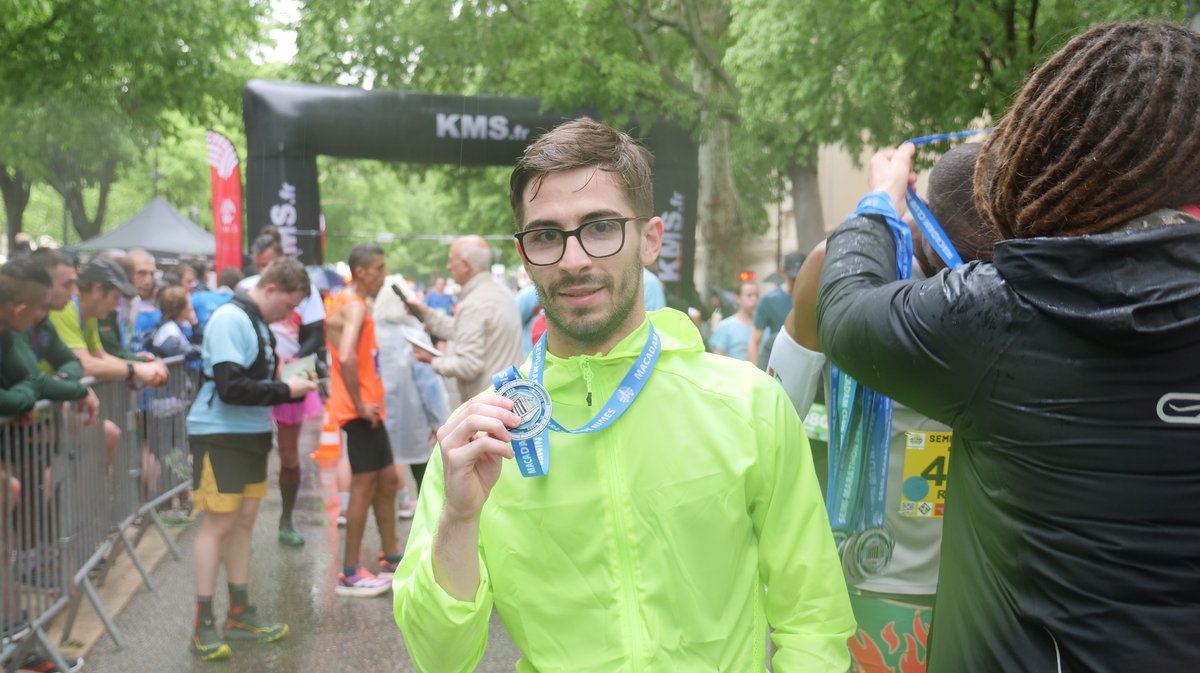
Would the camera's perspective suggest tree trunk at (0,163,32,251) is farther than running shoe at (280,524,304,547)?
Yes

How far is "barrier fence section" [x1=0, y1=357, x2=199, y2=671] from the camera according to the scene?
497 cm

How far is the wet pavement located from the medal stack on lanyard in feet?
11.3

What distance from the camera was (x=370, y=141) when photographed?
14500 mm

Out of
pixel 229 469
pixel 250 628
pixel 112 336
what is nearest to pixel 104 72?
pixel 112 336

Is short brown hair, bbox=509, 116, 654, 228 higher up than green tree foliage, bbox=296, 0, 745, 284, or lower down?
lower down

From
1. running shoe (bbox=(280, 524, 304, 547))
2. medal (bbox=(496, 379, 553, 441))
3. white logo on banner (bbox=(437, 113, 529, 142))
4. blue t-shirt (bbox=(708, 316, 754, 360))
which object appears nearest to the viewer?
medal (bbox=(496, 379, 553, 441))

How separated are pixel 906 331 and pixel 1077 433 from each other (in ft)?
0.96

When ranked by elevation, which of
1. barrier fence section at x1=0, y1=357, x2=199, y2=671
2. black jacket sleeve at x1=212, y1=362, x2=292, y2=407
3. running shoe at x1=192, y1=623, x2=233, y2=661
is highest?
black jacket sleeve at x1=212, y1=362, x2=292, y2=407

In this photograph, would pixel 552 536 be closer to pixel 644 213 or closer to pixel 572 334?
pixel 572 334

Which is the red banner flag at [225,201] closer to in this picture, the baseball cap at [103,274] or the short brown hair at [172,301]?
the short brown hair at [172,301]

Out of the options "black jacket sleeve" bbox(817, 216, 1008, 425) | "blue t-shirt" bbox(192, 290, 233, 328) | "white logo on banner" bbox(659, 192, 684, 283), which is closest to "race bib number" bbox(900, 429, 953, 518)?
"black jacket sleeve" bbox(817, 216, 1008, 425)

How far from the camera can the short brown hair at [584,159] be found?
6.85ft

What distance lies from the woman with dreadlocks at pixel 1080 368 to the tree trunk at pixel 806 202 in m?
13.9

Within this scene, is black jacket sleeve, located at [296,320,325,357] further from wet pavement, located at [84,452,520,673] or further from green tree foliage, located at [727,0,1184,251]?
green tree foliage, located at [727,0,1184,251]
